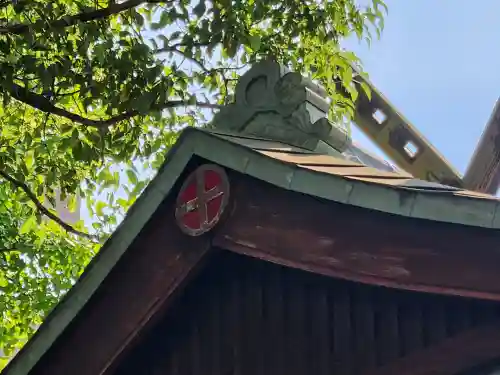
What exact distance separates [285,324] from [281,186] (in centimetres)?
62

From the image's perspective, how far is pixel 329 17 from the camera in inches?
233

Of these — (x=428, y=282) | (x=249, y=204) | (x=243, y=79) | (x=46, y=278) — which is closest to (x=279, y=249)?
(x=249, y=204)

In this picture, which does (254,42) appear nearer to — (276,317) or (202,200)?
(202,200)

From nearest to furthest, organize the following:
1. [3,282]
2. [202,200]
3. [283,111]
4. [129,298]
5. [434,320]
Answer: [434,320]
[202,200]
[129,298]
[283,111]
[3,282]

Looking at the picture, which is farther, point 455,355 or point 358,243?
point 358,243

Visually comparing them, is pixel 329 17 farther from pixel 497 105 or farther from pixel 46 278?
pixel 46 278

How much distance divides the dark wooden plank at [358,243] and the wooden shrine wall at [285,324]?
165mm

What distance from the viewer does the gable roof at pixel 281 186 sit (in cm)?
219

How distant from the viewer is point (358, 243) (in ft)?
7.93

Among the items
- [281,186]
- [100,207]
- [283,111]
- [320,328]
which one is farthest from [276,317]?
[100,207]

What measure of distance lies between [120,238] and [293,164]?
2.81 feet

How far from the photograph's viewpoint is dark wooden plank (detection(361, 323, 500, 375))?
7.13ft

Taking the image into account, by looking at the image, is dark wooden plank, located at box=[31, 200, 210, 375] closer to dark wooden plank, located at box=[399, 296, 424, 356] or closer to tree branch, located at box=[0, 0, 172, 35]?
dark wooden plank, located at box=[399, 296, 424, 356]

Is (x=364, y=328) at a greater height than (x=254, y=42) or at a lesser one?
lesser
